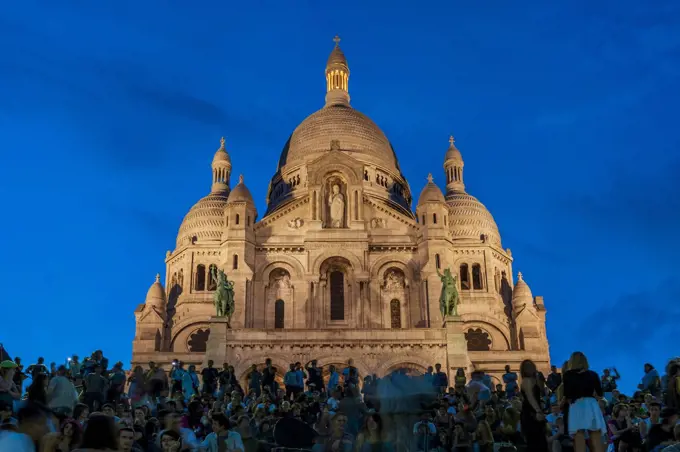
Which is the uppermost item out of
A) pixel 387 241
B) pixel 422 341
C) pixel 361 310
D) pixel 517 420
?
pixel 387 241

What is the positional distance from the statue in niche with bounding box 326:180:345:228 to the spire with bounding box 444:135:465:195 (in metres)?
17.7

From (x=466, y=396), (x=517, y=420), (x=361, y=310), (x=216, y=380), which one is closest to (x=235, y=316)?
(x=361, y=310)

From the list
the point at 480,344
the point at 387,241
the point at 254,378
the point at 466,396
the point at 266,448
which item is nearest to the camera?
the point at 266,448

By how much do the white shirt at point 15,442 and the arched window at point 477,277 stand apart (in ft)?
167

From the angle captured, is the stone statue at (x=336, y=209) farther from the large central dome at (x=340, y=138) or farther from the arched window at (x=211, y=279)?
the arched window at (x=211, y=279)

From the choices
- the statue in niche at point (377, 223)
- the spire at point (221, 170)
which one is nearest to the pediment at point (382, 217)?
the statue in niche at point (377, 223)

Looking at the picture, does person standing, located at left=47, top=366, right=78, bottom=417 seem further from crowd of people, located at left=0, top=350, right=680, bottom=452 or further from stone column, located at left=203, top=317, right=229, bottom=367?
stone column, located at left=203, top=317, right=229, bottom=367

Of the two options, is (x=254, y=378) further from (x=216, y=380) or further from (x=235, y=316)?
(x=235, y=316)

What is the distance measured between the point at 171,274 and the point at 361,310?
66.1ft

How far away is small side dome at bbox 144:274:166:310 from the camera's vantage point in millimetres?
58375

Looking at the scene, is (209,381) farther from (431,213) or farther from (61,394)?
(431,213)

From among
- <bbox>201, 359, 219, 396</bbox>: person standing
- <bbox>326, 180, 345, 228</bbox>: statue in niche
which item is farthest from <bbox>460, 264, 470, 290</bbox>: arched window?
<bbox>201, 359, 219, 396</bbox>: person standing

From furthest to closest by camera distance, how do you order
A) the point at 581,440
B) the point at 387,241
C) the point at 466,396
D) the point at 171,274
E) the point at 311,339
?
the point at 171,274 < the point at 387,241 < the point at 311,339 < the point at 466,396 < the point at 581,440

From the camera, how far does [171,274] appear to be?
205ft
